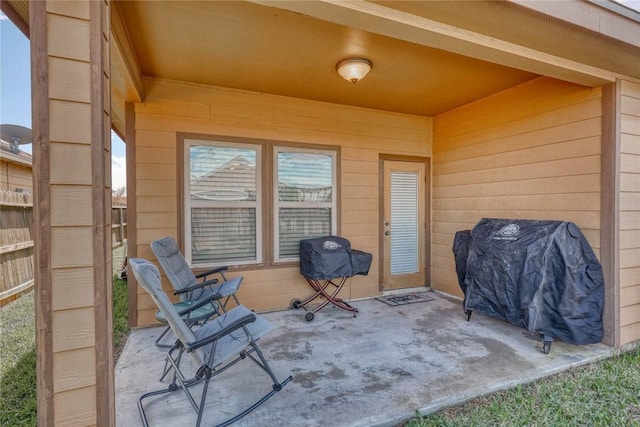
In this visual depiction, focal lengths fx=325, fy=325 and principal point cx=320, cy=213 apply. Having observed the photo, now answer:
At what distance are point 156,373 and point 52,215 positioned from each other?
171cm

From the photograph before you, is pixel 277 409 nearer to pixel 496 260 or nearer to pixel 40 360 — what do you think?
pixel 40 360

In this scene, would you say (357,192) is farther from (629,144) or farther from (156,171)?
(629,144)

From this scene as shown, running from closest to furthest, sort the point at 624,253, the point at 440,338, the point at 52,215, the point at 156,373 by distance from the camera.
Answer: the point at 52,215 < the point at 156,373 < the point at 624,253 < the point at 440,338

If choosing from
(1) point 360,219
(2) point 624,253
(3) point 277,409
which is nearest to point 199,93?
(1) point 360,219

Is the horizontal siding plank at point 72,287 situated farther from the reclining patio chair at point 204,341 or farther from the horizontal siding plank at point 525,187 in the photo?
the horizontal siding plank at point 525,187

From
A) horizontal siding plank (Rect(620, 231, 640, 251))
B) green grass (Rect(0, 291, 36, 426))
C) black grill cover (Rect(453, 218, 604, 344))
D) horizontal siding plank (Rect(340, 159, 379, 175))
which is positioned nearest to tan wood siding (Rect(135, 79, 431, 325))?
horizontal siding plank (Rect(340, 159, 379, 175))

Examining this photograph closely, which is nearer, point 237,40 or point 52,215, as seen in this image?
point 52,215

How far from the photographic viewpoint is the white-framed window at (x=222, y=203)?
357 cm

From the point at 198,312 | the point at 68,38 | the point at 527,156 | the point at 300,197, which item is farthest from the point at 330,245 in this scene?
the point at 68,38

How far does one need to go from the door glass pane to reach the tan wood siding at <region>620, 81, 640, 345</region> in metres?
2.31

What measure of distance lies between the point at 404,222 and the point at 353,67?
250 cm

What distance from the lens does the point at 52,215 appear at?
1.29 meters

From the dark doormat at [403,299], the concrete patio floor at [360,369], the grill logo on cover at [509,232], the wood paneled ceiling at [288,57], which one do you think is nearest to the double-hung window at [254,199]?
the wood paneled ceiling at [288,57]

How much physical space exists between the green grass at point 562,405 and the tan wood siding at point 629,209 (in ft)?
2.11
